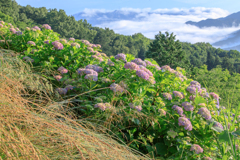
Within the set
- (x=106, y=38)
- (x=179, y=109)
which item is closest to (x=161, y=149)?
(x=179, y=109)

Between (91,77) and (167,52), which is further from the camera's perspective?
(167,52)

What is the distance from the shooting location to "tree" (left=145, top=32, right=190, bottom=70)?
A: 3012cm

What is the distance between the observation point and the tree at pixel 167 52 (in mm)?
30125

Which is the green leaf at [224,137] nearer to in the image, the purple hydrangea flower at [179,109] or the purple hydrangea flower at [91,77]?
the purple hydrangea flower at [179,109]

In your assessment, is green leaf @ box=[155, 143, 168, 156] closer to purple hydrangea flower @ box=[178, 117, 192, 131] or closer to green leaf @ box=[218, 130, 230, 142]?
purple hydrangea flower @ box=[178, 117, 192, 131]

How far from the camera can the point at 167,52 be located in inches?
1190

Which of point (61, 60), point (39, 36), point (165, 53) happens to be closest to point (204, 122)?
point (61, 60)

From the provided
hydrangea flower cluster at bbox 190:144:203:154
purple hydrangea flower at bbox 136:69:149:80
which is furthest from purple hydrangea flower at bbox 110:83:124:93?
hydrangea flower cluster at bbox 190:144:203:154

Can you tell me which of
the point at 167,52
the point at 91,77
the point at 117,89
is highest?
the point at 167,52

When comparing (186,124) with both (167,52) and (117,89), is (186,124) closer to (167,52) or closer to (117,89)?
(117,89)

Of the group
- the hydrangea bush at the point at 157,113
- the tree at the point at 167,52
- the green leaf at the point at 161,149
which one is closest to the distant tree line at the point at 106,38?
the tree at the point at 167,52

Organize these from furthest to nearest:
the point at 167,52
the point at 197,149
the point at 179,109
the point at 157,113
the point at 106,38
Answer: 1. the point at 106,38
2. the point at 167,52
3. the point at 157,113
4. the point at 179,109
5. the point at 197,149

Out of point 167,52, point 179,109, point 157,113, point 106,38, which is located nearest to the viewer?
point 179,109

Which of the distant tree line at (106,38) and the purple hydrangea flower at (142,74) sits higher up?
the distant tree line at (106,38)
